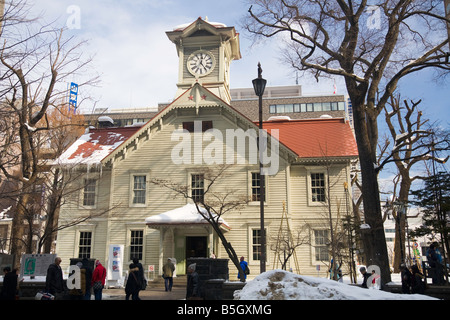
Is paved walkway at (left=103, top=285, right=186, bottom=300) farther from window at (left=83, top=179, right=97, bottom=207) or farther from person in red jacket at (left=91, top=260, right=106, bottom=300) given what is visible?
window at (left=83, top=179, right=97, bottom=207)

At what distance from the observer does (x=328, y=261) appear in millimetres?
23906

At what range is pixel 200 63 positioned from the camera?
102 feet

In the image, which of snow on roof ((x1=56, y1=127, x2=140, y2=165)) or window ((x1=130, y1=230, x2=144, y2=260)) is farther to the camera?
snow on roof ((x1=56, y1=127, x2=140, y2=165))

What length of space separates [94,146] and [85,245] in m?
6.76

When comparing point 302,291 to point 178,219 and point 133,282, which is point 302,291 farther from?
point 178,219

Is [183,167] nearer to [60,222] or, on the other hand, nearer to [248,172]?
[248,172]

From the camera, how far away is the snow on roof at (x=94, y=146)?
25.9 metres

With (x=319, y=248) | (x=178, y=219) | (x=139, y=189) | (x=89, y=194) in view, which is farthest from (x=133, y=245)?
(x=319, y=248)

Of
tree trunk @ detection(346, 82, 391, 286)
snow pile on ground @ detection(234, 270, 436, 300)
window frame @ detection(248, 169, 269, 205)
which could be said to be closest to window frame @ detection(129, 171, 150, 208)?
window frame @ detection(248, 169, 269, 205)

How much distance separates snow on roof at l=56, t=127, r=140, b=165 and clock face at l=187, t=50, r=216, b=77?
20.7ft

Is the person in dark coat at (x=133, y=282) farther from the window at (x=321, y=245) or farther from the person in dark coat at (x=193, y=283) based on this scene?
the window at (x=321, y=245)

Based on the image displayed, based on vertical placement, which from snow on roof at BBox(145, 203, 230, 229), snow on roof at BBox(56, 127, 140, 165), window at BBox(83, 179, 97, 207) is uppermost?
snow on roof at BBox(56, 127, 140, 165)

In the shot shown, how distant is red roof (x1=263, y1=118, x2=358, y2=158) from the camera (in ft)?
83.4
